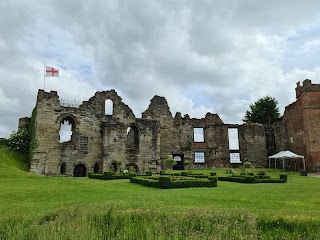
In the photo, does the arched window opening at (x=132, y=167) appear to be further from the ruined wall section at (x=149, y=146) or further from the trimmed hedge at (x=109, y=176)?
the trimmed hedge at (x=109, y=176)

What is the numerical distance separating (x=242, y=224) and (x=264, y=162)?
133ft

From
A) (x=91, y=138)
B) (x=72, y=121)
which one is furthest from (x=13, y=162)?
(x=91, y=138)

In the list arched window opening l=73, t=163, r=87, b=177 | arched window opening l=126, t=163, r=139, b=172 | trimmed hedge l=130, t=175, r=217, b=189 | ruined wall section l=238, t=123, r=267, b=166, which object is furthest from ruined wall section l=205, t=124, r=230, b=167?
trimmed hedge l=130, t=175, r=217, b=189

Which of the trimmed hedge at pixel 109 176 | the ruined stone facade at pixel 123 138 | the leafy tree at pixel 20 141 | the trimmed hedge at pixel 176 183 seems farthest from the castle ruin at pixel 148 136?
the trimmed hedge at pixel 176 183

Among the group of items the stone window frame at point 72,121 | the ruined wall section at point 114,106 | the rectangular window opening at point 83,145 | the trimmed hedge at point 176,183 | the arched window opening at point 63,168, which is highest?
the ruined wall section at point 114,106

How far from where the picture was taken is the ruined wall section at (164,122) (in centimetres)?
4169

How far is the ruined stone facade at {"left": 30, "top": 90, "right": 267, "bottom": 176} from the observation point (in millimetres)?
30938

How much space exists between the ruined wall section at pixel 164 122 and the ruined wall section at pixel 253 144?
35.4 ft

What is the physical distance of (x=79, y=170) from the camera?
114ft

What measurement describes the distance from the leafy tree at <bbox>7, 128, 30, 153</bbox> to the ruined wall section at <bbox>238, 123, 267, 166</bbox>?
31111 millimetres

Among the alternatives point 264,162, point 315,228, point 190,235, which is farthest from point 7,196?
point 264,162

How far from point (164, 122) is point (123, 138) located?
9.48 m

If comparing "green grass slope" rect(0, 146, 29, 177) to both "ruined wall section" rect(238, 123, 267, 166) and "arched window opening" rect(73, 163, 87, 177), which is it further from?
"ruined wall section" rect(238, 123, 267, 166)

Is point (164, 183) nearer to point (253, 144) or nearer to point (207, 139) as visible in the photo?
point (207, 139)
